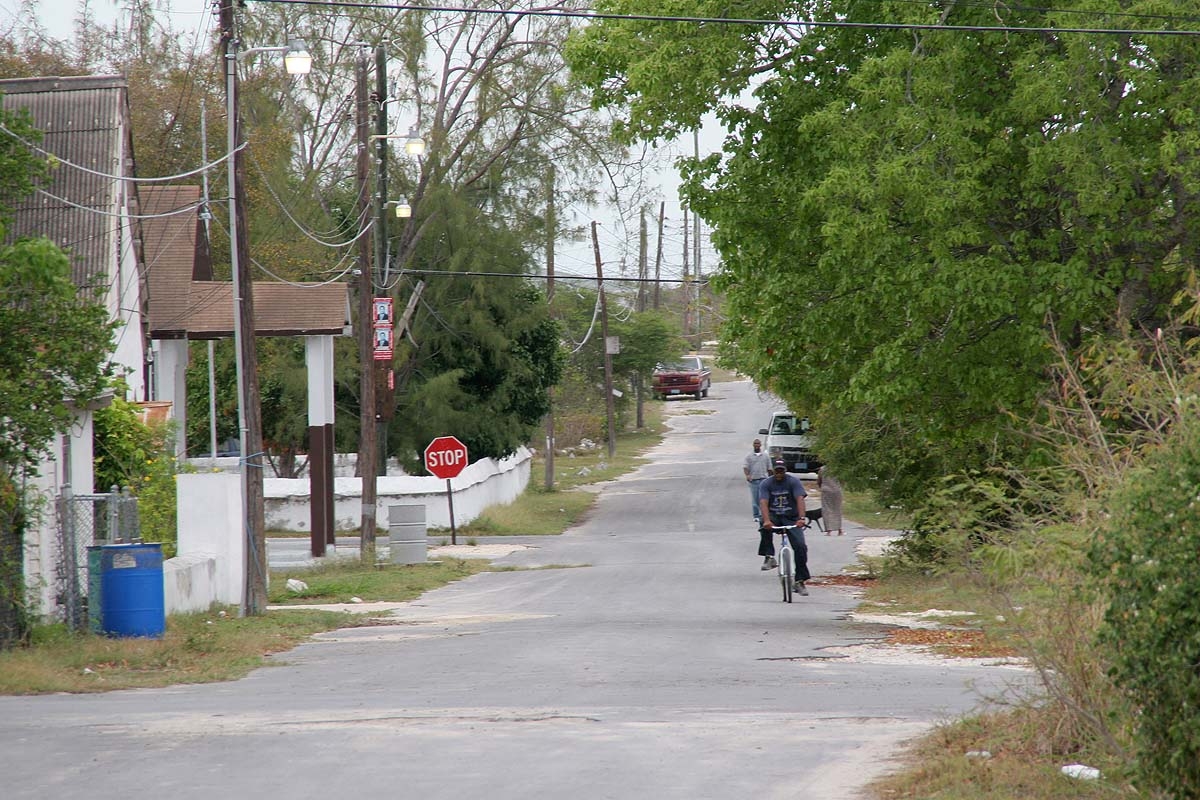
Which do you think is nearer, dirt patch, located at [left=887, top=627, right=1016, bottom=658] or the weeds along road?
the weeds along road

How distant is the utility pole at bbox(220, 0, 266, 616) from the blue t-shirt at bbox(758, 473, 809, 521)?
6.58m

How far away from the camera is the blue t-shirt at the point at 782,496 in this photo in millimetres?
18844

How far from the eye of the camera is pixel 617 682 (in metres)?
11.9

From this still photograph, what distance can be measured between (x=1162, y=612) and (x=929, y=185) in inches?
373

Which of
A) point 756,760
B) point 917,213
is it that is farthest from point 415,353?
point 756,760

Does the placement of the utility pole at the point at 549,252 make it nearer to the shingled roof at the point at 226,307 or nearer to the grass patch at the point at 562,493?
the grass patch at the point at 562,493

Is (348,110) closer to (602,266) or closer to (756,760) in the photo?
(602,266)

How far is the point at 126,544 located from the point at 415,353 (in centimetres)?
2446

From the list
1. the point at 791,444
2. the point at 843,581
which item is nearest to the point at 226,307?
the point at 843,581

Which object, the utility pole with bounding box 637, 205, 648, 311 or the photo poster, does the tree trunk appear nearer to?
the photo poster

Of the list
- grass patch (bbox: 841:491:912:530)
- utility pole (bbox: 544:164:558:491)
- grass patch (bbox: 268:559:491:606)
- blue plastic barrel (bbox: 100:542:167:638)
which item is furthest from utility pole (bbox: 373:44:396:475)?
blue plastic barrel (bbox: 100:542:167:638)

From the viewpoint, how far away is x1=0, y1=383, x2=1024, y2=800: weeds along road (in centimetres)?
795

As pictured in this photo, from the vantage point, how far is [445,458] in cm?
2934

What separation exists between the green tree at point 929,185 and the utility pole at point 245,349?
14.4ft
